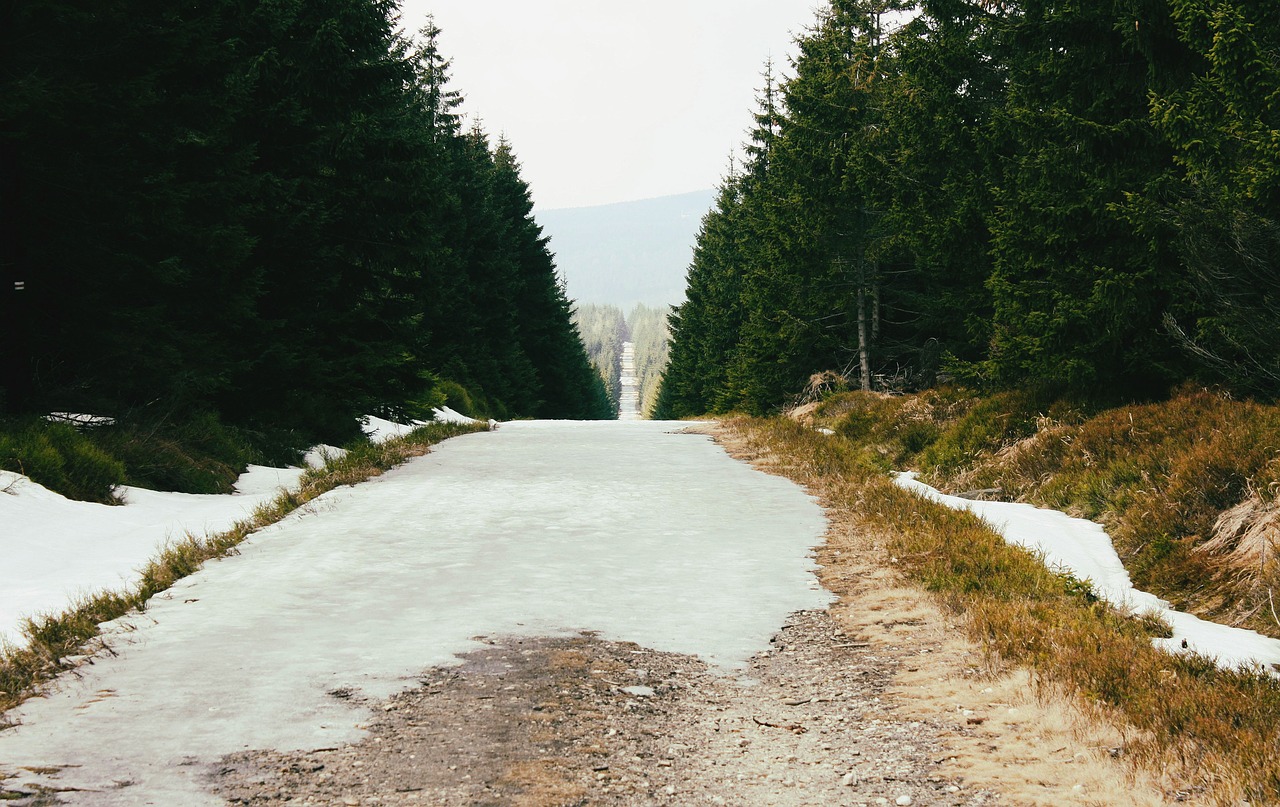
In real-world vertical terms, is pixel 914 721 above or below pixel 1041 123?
below

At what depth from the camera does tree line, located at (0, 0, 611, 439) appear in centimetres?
1127

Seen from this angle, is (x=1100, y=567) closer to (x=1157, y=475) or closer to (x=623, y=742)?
(x=1157, y=475)

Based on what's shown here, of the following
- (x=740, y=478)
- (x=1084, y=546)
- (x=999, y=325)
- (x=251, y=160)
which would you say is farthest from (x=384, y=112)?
(x=1084, y=546)

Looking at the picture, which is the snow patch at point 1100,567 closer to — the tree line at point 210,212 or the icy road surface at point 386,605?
the icy road surface at point 386,605

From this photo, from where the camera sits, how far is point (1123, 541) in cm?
872

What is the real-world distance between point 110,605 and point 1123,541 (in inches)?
A: 322

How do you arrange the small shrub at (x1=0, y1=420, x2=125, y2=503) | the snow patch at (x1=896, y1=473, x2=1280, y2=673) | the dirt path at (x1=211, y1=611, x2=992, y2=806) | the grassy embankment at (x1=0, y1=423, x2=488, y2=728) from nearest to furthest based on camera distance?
the dirt path at (x1=211, y1=611, x2=992, y2=806)
the grassy embankment at (x1=0, y1=423, x2=488, y2=728)
the snow patch at (x1=896, y1=473, x2=1280, y2=673)
the small shrub at (x1=0, y1=420, x2=125, y2=503)

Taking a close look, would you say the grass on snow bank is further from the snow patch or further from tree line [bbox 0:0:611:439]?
tree line [bbox 0:0:611:439]

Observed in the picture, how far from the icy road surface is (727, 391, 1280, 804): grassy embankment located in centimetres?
123

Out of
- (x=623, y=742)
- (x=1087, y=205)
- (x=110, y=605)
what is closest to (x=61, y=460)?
(x=110, y=605)

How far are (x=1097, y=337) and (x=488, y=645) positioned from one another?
29.6 ft

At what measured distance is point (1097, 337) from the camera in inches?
457

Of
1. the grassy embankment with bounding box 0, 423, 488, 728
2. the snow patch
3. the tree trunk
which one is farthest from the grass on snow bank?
the tree trunk

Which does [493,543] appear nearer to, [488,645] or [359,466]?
[488,645]
